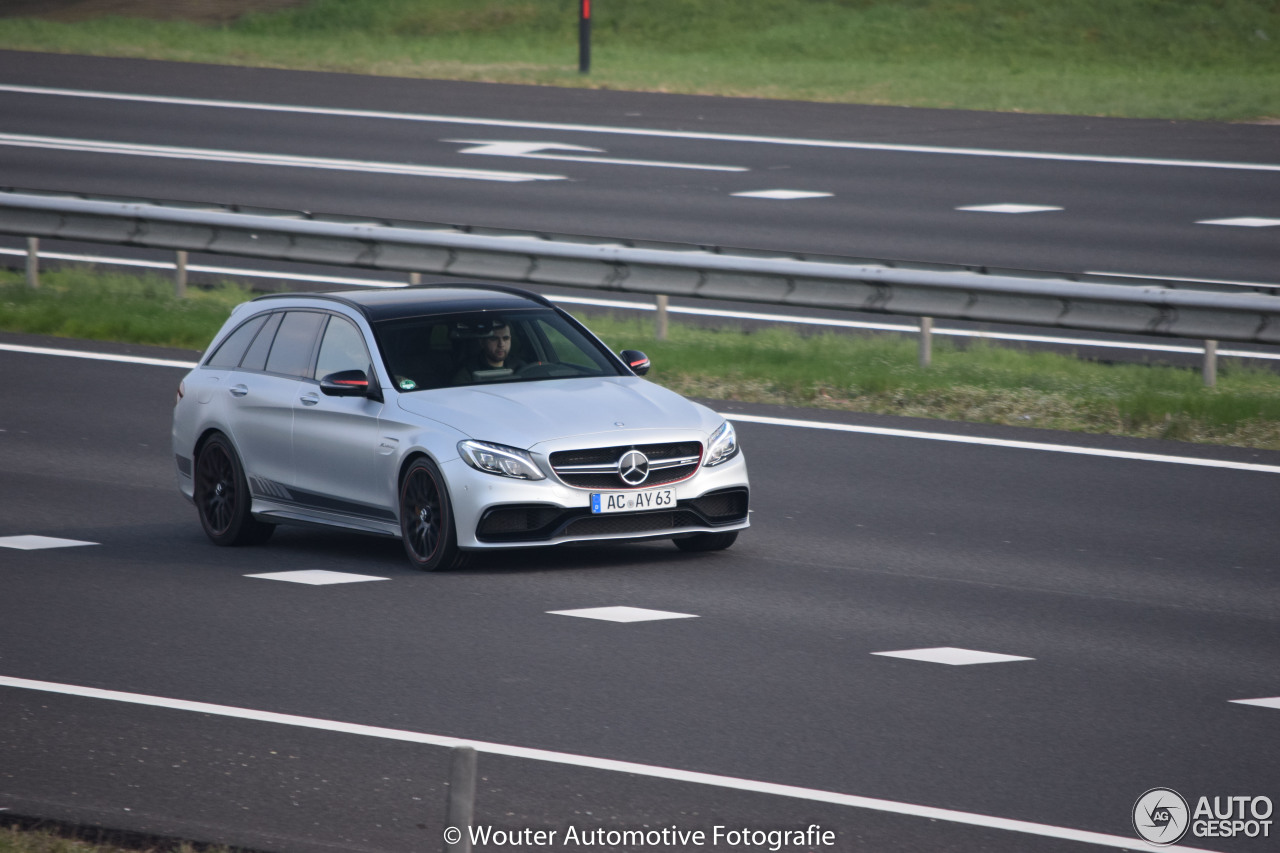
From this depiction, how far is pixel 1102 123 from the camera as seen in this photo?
32594 millimetres

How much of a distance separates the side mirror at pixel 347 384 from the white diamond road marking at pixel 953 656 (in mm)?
3699

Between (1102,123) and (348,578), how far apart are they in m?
23.4

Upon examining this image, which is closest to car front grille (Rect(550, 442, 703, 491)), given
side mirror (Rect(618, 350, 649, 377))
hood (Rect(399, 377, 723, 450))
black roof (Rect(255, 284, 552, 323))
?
hood (Rect(399, 377, 723, 450))

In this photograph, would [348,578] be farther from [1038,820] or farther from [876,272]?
[876,272]

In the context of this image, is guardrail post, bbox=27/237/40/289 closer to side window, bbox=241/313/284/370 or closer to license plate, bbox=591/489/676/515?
side window, bbox=241/313/284/370

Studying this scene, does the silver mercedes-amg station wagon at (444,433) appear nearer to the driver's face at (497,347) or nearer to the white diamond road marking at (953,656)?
the driver's face at (497,347)

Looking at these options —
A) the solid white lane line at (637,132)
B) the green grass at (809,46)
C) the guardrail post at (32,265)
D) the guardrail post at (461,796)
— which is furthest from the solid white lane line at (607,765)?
the green grass at (809,46)

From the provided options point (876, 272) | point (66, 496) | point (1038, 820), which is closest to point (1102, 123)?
point (876, 272)

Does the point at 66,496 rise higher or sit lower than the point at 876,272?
lower

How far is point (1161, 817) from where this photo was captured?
281 inches

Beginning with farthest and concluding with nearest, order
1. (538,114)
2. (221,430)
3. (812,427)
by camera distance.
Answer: (538,114) → (812,427) → (221,430)

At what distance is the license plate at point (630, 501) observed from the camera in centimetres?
1122

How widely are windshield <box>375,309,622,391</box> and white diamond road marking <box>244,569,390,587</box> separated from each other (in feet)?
3.61

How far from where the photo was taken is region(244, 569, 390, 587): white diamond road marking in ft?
37.6
